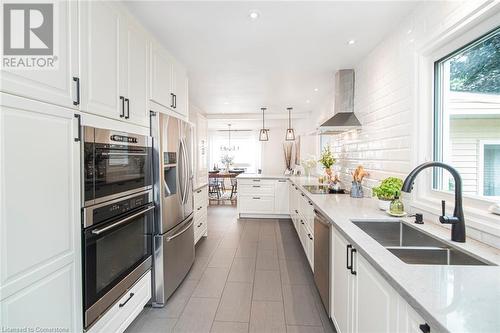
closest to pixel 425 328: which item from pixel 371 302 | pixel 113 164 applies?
pixel 371 302

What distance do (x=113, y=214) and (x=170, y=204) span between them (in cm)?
67

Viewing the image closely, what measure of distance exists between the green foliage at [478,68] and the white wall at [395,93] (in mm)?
198

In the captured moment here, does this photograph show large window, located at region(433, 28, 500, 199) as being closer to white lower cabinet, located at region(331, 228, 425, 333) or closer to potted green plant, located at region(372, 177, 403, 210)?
potted green plant, located at region(372, 177, 403, 210)

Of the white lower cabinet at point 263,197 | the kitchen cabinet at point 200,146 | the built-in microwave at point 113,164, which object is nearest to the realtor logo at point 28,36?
the built-in microwave at point 113,164

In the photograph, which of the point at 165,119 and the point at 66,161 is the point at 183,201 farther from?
the point at 66,161

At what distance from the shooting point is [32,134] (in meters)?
1.03

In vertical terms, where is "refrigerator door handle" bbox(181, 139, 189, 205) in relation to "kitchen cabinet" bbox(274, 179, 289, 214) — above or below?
above

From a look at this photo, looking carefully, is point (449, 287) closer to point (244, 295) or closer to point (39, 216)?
point (39, 216)

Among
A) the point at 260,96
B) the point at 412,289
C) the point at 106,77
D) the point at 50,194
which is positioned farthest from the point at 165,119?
the point at 260,96

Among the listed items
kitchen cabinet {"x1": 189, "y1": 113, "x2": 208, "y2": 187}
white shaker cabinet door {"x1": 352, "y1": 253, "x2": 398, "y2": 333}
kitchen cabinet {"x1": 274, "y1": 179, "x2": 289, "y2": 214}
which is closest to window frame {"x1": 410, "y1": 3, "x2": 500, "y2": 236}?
white shaker cabinet door {"x1": 352, "y1": 253, "x2": 398, "y2": 333}

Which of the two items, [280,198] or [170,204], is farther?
[280,198]

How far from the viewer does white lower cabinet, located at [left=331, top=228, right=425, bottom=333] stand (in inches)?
34.2

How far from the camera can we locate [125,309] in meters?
1.66

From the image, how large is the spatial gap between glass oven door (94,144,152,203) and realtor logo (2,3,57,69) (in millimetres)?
489
